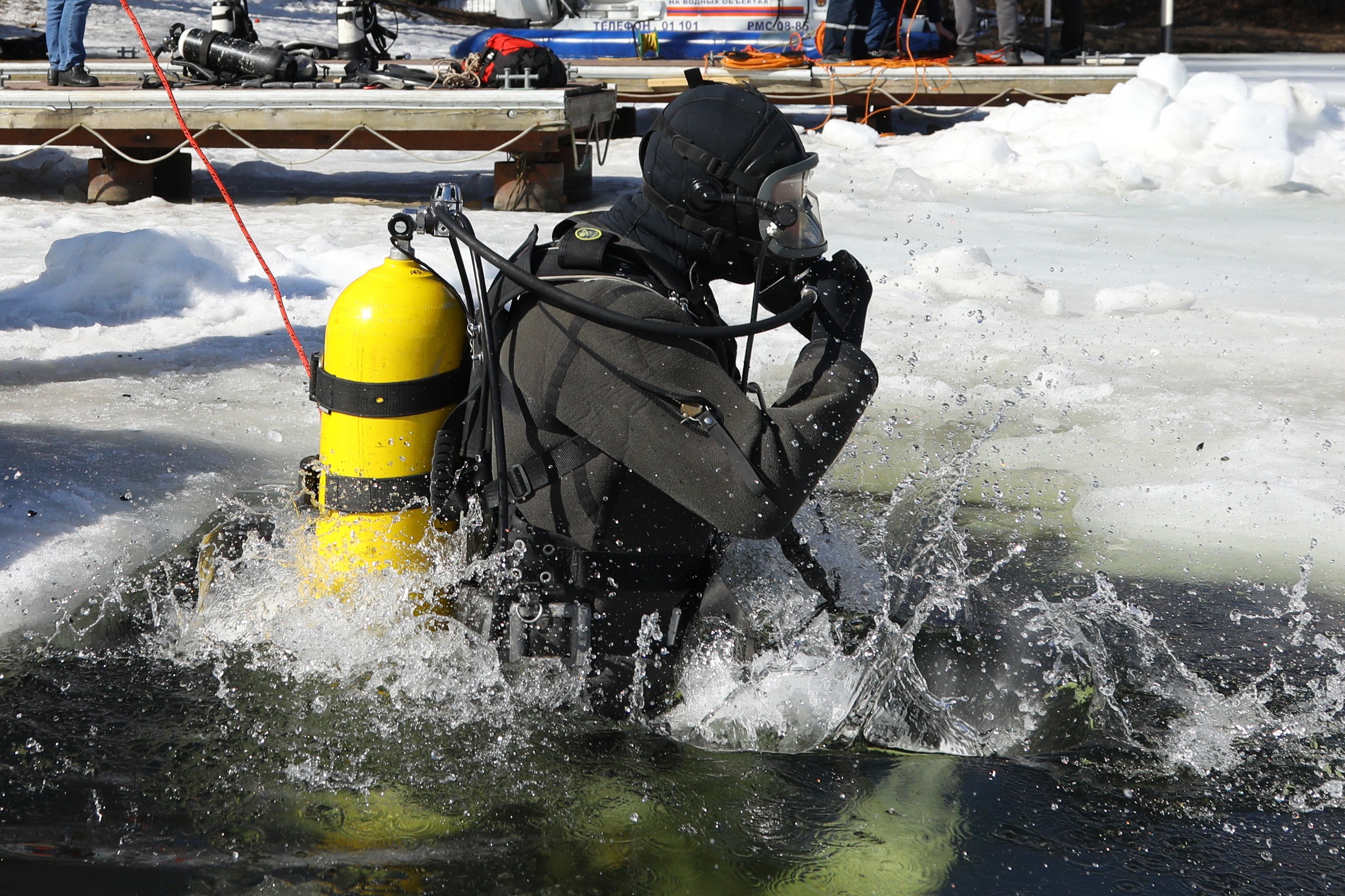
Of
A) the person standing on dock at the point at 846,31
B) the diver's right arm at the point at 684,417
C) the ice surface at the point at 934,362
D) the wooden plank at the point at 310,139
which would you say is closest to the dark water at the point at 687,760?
the ice surface at the point at 934,362

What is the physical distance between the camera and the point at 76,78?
905 centimetres

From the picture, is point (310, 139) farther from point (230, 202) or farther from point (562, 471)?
point (562, 471)

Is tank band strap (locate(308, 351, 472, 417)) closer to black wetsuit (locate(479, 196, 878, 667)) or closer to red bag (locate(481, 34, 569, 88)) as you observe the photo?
black wetsuit (locate(479, 196, 878, 667))

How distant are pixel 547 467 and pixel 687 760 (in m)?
0.71

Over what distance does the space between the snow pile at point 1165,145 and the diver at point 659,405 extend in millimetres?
7751

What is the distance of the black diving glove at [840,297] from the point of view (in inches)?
89.6

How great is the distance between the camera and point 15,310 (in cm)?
549

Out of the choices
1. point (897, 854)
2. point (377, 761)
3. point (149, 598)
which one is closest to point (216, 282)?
point (149, 598)

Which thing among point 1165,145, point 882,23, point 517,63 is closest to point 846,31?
point 882,23

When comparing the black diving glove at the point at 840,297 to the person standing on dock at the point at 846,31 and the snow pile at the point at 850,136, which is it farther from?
the person standing on dock at the point at 846,31

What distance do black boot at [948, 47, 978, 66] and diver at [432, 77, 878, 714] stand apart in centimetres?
1060

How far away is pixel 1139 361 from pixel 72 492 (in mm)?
4436

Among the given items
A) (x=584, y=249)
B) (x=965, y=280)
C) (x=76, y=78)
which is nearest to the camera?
(x=584, y=249)

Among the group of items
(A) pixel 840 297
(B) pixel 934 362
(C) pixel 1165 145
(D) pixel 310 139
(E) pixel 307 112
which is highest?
(E) pixel 307 112
